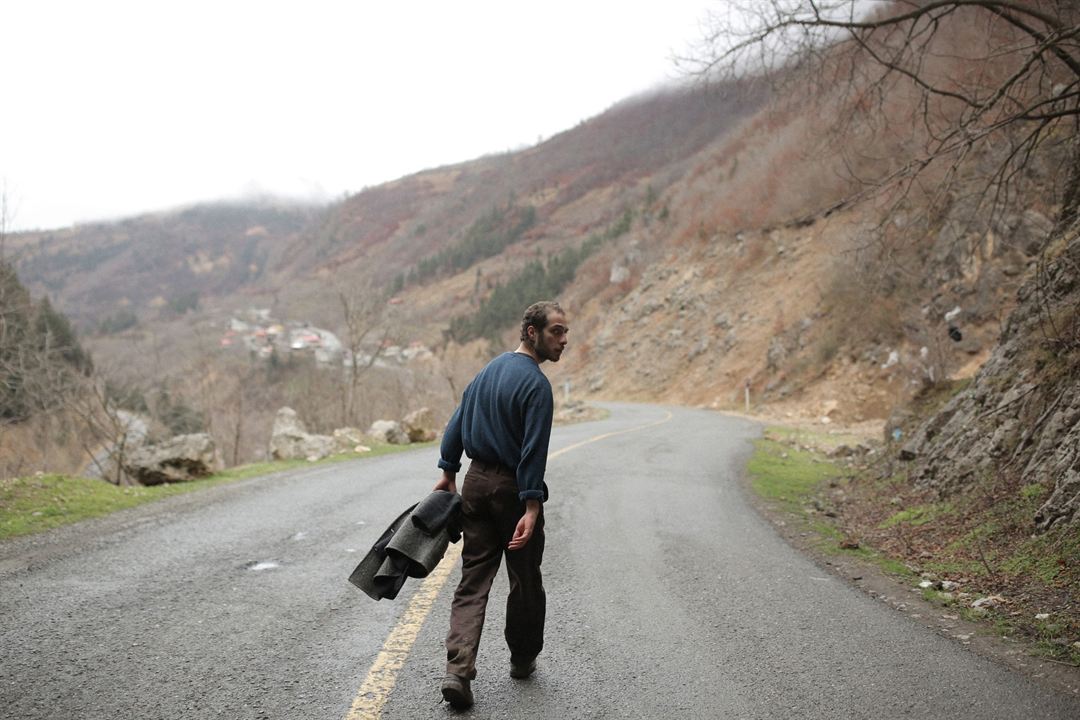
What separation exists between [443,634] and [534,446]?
158 centimetres

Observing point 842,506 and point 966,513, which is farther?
point 842,506

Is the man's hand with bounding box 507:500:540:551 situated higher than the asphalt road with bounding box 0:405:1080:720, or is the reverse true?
the man's hand with bounding box 507:500:540:551

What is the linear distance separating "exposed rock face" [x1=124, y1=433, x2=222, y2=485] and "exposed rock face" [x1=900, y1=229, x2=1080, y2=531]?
36.9ft

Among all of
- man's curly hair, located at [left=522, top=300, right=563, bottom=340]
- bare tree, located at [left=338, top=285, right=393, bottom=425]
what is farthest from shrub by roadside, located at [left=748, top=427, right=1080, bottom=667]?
bare tree, located at [left=338, top=285, right=393, bottom=425]

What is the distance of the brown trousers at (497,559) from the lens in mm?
3477

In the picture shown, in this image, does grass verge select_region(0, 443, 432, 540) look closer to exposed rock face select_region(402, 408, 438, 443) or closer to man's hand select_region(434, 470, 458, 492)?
man's hand select_region(434, 470, 458, 492)

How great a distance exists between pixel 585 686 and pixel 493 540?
2.85 ft

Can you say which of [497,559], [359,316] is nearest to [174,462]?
[497,559]

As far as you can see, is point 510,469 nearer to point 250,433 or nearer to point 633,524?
point 633,524

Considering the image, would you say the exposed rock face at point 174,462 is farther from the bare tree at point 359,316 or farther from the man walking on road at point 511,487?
the bare tree at point 359,316

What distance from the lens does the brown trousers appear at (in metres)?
3.48

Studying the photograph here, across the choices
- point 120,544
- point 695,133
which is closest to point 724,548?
point 120,544

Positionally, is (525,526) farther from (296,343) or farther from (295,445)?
(296,343)

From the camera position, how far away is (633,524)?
7.62 metres
